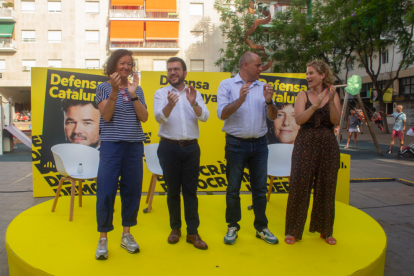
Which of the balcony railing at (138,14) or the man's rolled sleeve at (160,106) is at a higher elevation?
the balcony railing at (138,14)

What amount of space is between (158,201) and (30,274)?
2.12 m

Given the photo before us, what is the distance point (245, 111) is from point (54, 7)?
28.2 metres

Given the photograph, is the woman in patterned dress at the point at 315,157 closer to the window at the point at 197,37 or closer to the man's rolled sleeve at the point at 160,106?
the man's rolled sleeve at the point at 160,106

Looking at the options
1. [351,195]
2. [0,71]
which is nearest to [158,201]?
[351,195]

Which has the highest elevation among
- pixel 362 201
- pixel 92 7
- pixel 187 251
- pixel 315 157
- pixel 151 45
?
pixel 92 7

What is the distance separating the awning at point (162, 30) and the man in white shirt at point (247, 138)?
80.6 ft

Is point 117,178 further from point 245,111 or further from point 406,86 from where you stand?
point 406,86

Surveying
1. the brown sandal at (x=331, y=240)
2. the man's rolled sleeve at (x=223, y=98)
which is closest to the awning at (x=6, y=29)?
the man's rolled sleeve at (x=223, y=98)

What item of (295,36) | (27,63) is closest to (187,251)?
(295,36)

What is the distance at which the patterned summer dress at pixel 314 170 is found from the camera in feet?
9.33

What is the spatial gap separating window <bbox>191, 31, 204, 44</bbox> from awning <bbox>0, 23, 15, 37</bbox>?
578 inches

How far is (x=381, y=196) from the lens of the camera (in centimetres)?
530

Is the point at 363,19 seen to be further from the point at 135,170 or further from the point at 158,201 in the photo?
the point at 135,170

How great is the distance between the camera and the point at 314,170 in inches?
113
